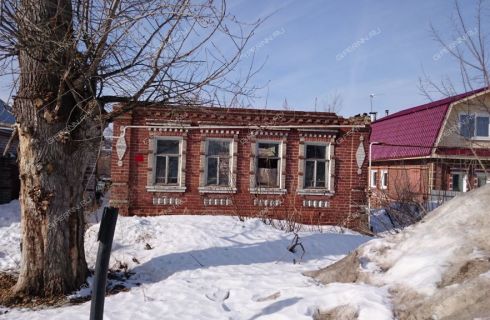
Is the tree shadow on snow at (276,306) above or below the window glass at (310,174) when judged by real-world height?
below

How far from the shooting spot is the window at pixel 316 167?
12125mm

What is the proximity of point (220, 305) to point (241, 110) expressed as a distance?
25.7 ft

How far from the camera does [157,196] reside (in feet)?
38.0

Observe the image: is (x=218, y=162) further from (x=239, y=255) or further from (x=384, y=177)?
(x=384, y=177)

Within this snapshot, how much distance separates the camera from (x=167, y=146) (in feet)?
38.2

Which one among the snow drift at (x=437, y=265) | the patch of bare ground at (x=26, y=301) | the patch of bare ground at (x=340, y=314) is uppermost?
the snow drift at (x=437, y=265)

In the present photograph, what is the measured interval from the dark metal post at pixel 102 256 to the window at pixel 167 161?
8.49 m

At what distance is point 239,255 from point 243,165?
5.04m

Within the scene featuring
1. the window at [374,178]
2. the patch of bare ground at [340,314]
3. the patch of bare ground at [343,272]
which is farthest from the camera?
the window at [374,178]

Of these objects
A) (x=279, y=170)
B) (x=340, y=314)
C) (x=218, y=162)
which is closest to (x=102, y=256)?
(x=340, y=314)

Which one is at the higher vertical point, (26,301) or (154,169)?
(154,169)

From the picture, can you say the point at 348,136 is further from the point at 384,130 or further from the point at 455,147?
the point at 384,130

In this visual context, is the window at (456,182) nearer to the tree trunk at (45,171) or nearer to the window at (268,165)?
the window at (268,165)

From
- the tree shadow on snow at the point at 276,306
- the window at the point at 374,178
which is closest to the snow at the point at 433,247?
the tree shadow on snow at the point at 276,306
